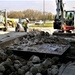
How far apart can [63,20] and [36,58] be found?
10.3 metres

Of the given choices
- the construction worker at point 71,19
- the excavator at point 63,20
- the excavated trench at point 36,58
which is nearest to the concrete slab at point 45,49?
the excavated trench at point 36,58

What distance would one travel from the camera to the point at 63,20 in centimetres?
1452

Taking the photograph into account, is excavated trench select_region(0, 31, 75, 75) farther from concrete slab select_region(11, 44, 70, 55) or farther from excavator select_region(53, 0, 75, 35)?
excavator select_region(53, 0, 75, 35)

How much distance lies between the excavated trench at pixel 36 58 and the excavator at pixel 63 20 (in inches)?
289

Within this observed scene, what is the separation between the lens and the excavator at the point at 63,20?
1361 cm

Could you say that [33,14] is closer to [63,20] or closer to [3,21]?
[3,21]

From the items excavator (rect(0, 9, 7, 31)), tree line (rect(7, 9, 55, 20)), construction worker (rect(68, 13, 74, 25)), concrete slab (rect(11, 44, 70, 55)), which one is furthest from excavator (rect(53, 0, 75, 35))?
tree line (rect(7, 9, 55, 20))

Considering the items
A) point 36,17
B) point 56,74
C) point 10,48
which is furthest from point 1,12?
point 36,17

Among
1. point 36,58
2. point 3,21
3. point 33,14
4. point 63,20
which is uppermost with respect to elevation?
point 63,20

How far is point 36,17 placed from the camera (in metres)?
65.3

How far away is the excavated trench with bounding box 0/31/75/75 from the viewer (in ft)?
12.7

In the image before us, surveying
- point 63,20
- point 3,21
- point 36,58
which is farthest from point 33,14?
point 36,58

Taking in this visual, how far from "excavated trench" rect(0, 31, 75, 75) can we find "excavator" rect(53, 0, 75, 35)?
24.1 ft

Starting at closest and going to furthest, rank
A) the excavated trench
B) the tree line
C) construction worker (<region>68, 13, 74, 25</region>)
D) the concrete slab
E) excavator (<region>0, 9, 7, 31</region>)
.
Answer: the excavated trench < the concrete slab < construction worker (<region>68, 13, 74, 25</region>) < excavator (<region>0, 9, 7, 31</region>) < the tree line
